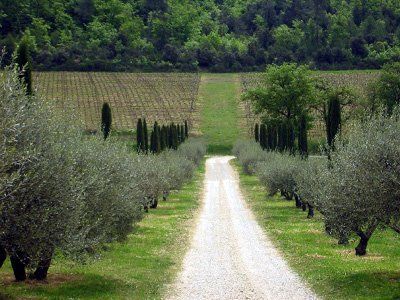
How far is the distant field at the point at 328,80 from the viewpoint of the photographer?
388ft

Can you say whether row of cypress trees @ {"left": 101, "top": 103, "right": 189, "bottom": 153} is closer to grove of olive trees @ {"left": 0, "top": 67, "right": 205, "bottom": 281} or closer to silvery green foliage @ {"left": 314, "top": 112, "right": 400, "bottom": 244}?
grove of olive trees @ {"left": 0, "top": 67, "right": 205, "bottom": 281}

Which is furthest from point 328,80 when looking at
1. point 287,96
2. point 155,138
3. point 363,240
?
point 363,240

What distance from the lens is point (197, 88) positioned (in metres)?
150

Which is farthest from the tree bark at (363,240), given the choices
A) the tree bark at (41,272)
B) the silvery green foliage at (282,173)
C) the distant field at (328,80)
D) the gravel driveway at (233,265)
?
the distant field at (328,80)

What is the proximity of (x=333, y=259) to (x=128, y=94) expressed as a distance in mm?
111940

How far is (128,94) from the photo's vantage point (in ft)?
449

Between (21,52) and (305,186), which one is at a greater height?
(21,52)

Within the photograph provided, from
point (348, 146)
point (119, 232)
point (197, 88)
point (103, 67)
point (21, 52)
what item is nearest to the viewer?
point (348, 146)

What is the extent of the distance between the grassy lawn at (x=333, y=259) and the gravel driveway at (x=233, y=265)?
0.56 meters

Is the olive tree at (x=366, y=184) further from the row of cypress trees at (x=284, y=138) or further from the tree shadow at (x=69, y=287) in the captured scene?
the row of cypress trees at (x=284, y=138)

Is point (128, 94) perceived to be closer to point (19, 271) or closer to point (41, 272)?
point (41, 272)

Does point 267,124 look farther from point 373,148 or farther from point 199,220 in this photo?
point 373,148

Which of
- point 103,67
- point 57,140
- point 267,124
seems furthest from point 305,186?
point 103,67

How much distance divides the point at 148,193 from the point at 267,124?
183 feet
